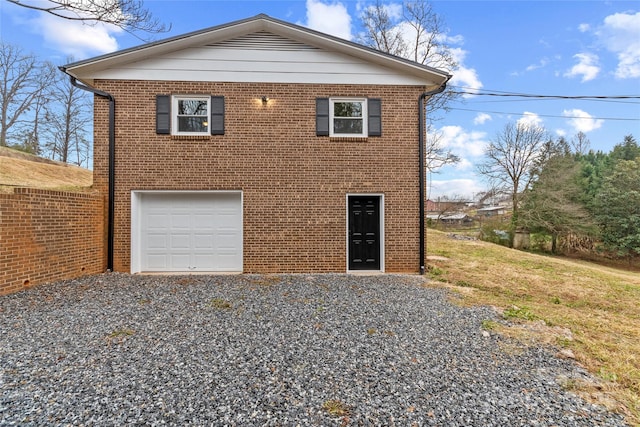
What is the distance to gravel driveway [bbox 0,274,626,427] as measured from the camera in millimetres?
2166

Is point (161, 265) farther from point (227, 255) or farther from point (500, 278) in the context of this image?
point (500, 278)

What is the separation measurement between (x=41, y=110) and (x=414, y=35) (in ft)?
75.8

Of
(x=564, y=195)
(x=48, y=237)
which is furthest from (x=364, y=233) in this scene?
(x=564, y=195)

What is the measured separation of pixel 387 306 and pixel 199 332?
2.83 meters

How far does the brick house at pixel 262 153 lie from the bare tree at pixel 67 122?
55.7 ft

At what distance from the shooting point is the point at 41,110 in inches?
735

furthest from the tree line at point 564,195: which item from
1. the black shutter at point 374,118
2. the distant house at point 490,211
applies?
the black shutter at point 374,118

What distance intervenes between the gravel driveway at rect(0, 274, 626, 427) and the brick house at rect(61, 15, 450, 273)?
2339mm

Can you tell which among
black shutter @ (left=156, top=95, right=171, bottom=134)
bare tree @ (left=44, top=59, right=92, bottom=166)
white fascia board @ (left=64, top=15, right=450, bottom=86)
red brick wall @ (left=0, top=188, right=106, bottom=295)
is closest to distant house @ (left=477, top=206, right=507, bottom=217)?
white fascia board @ (left=64, top=15, right=450, bottom=86)

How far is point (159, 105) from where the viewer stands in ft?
22.7

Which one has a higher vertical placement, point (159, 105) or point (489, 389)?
point (159, 105)

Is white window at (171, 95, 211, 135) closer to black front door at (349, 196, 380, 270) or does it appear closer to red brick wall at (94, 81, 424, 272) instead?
red brick wall at (94, 81, 424, 272)

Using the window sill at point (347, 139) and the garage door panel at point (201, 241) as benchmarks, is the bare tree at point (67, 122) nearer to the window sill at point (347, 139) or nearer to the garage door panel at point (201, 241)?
the garage door panel at point (201, 241)

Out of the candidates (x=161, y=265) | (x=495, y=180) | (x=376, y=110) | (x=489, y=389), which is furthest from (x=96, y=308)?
(x=495, y=180)
